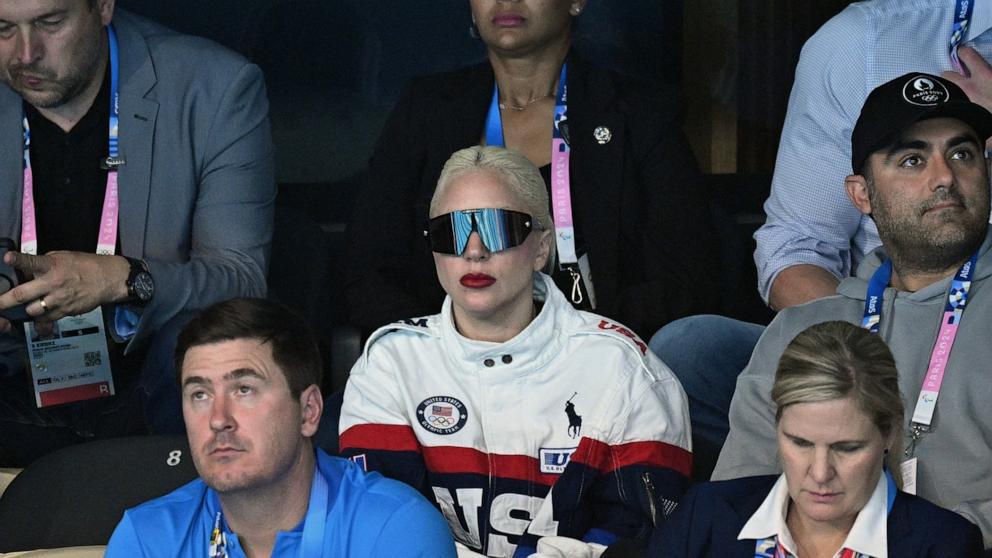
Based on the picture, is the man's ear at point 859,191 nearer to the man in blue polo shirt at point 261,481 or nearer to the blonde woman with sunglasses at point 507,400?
the blonde woman with sunglasses at point 507,400

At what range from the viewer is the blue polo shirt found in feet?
8.37

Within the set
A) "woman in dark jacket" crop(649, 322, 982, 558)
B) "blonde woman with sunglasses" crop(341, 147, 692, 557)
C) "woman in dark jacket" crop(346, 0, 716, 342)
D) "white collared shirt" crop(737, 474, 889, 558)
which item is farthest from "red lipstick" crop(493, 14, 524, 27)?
"white collared shirt" crop(737, 474, 889, 558)

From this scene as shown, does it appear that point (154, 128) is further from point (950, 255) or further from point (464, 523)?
point (950, 255)

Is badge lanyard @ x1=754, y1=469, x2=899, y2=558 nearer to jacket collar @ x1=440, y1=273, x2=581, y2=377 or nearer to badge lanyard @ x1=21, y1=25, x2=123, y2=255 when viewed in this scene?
jacket collar @ x1=440, y1=273, x2=581, y2=377

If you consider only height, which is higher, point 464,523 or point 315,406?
point 315,406

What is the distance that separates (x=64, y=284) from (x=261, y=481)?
104 cm

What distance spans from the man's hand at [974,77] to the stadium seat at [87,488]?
6.12ft

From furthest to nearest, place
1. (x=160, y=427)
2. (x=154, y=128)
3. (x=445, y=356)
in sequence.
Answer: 1. (x=154, y=128)
2. (x=160, y=427)
3. (x=445, y=356)

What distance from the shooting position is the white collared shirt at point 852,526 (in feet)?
7.86

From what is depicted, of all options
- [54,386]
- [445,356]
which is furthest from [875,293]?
[54,386]

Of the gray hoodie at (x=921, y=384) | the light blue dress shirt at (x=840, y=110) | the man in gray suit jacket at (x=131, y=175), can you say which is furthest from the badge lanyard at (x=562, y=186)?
the gray hoodie at (x=921, y=384)

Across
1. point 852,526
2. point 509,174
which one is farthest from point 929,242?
point 509,174

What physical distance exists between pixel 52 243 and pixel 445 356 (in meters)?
1.25

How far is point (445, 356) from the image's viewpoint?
318 cm
